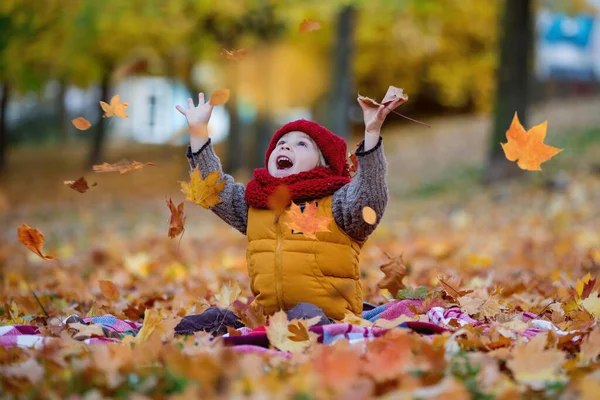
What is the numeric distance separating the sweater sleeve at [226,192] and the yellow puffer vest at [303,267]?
0.20 metres

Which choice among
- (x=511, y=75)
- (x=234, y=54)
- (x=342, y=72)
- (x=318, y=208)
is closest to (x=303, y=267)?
(x=318, y=208)

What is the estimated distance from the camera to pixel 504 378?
2.06 meters

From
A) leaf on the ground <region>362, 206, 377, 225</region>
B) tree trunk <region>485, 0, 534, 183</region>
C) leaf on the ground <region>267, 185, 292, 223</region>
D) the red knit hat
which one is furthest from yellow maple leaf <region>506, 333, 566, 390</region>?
tree trunk <region>485, 0, 534, 183</region>

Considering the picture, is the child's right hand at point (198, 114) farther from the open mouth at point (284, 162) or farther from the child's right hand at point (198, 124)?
the open mouth at point (284, 162)

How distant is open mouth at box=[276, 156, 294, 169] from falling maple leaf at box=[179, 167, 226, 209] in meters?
0.24

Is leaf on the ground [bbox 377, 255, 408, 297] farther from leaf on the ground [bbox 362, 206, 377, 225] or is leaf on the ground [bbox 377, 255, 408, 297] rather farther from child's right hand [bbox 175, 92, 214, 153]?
child's right hand [bbox 175, 92, 214, 153]

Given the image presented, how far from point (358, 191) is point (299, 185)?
256 millimetres

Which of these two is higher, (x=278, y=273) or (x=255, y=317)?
(x=278, y=273)

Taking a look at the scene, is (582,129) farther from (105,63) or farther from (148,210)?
(105,63)

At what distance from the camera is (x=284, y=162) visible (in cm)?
312

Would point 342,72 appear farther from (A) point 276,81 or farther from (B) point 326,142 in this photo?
(B) point 326,142

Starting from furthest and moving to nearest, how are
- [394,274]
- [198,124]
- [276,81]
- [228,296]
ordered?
1. [276,81]
2. [394,274]
3. [228,296]
4. [198,124]

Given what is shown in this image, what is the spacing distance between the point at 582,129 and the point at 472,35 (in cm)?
742

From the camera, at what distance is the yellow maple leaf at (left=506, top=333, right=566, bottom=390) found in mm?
2045
